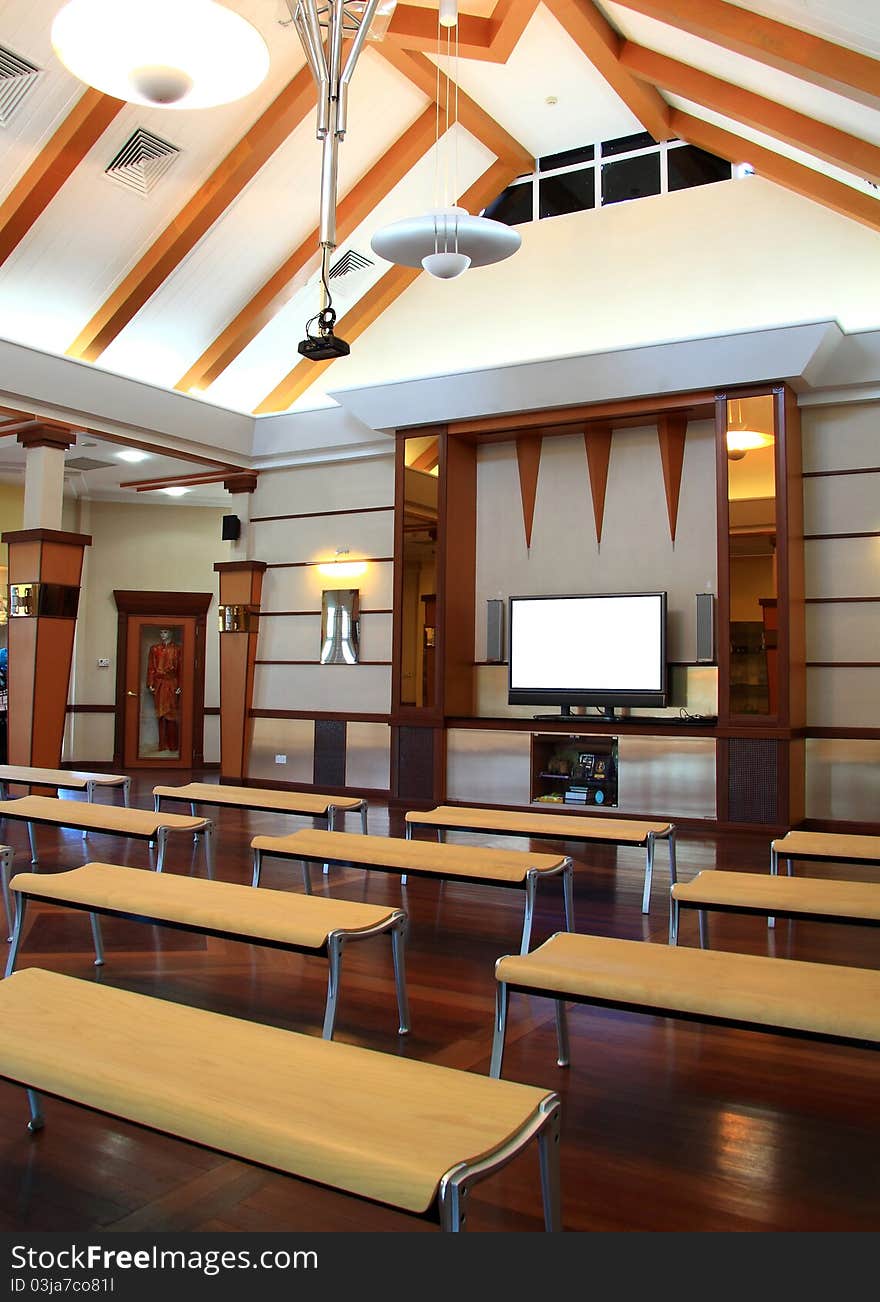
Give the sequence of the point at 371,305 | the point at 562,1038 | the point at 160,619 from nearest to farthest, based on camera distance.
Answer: the point at 562,1038 < the point at 371,305 < the point at 160,619

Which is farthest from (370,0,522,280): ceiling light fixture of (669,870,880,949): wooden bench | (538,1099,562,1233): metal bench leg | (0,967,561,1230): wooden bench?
(538,1099,562,1233): metal bench leg

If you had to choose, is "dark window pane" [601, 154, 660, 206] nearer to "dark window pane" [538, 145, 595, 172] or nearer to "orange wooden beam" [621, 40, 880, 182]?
"dark window pane" [538, 145, 595, 172]

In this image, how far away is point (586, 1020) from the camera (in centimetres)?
320

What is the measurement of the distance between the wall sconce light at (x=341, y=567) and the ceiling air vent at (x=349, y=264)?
8.55 ft

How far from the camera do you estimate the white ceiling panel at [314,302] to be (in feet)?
29.7

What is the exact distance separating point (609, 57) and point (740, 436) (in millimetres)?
2934

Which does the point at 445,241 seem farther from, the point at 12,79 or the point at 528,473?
the point at 528,473

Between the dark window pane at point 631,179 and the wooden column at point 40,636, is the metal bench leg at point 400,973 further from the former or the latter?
the dark window pane at point 631,179

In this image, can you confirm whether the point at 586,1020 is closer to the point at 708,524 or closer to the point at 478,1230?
the point at 478,1230

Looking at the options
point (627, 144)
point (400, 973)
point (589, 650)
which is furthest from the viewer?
point (627, 144)

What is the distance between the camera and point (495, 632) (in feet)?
29.2

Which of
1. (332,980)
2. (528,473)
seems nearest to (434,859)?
(332,980)

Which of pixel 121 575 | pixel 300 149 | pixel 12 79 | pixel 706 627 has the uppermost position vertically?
pixel 300 149

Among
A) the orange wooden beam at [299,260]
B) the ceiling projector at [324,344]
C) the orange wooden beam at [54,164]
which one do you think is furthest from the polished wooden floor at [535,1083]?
the orange wooden beam at [299,260]
